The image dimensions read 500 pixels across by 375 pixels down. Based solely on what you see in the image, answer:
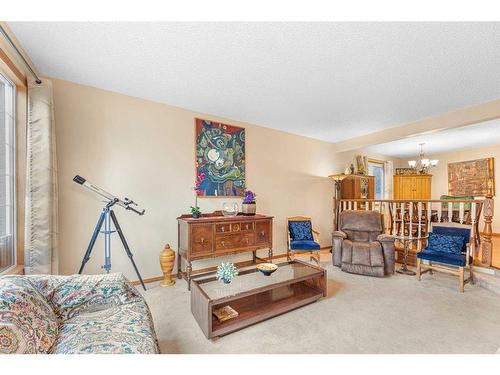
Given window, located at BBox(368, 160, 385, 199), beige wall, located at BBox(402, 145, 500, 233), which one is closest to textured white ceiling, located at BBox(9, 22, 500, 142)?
window, located at BBox(368, 160, 385, 199)

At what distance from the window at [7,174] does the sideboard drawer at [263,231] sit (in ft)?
8.95

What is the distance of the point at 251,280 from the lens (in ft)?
7.57

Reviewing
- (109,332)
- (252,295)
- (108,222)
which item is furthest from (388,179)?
(109,332)

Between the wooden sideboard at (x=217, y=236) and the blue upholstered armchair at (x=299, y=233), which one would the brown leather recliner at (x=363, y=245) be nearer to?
the blue upholstered armchair at (x=299, y=233)

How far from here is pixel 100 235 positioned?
2.77m

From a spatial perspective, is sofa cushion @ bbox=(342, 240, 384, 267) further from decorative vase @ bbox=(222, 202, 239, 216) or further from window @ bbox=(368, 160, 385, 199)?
window @ bbox=(368, 160, 385, 199)

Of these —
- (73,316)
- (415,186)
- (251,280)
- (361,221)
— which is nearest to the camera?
(73,316)

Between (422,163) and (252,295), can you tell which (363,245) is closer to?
(252,295)

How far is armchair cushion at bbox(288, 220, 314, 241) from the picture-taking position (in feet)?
13.1

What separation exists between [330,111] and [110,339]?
362cm

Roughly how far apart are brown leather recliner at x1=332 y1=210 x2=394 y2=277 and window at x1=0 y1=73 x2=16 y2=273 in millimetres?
4048

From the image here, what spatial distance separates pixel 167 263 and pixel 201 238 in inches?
21.6

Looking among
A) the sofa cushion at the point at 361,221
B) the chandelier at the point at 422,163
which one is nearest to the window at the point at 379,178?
the chandelier at the point at 422,163
